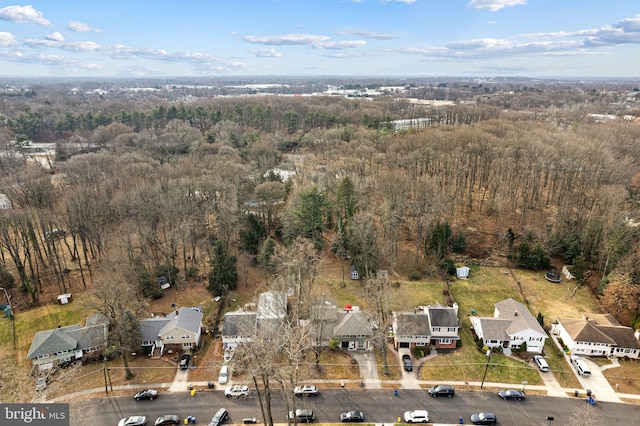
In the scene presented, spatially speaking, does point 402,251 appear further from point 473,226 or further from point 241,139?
point 241,139

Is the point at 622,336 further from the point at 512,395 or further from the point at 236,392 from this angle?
the point at 236,392

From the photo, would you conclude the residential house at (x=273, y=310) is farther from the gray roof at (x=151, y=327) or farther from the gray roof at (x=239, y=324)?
the gray roof at (x=151, y=327)

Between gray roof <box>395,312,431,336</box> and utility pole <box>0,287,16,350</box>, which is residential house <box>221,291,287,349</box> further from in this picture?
utility pole <box>0,287,16,350</box>

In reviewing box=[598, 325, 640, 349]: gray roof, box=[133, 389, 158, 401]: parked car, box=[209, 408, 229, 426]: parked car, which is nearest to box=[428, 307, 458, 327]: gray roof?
box=[598, 325, 640, 349]: gray roof

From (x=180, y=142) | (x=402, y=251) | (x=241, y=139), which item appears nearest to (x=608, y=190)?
(x=402, y=251)

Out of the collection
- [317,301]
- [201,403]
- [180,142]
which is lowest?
[201,403]

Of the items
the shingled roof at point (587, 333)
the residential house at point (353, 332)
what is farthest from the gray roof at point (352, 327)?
the shingled roof at point (587, 333)
